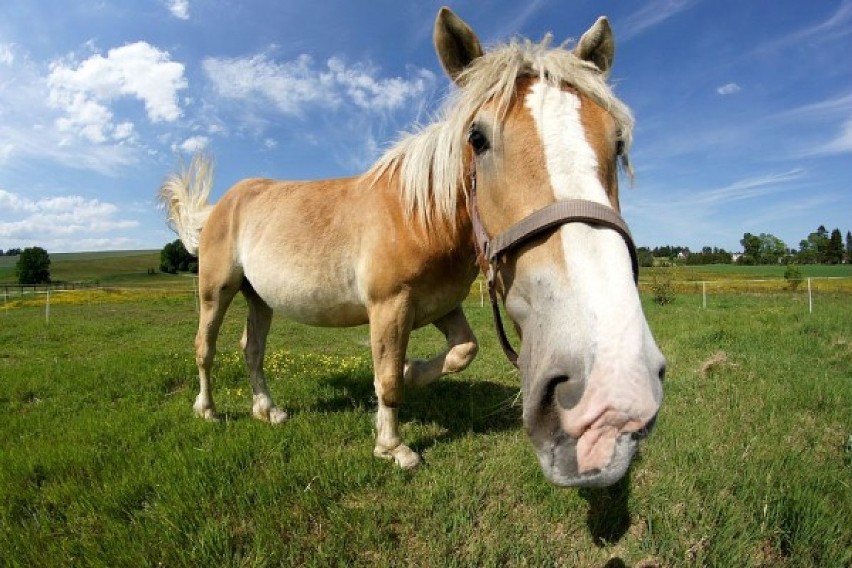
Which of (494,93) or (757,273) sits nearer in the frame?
(494,93)

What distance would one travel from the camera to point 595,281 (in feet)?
4.97

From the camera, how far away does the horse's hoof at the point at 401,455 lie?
3189mm

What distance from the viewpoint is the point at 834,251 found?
10756 centimetres

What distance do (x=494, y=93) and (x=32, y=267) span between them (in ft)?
338

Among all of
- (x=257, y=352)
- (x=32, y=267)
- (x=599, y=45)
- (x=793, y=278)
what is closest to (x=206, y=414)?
(x=257, y=352)

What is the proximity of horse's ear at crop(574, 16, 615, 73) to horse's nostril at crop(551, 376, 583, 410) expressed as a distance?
1.86 metres

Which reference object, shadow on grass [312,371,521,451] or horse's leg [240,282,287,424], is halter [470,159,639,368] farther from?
horse's leg [240,282,287,424]

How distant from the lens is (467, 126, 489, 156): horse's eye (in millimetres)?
2146

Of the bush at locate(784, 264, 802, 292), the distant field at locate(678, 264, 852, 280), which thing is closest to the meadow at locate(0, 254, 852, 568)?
the bush at locate(784, 264, 802, 292)

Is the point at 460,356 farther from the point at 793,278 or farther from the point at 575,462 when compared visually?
the point at 793,278

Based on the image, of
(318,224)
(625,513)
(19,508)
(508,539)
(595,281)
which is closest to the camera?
(595,281)

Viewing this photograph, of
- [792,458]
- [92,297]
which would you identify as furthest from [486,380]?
[92,297]

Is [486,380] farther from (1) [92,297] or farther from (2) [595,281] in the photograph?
(1) [92,297]

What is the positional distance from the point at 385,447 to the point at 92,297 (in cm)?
4842
